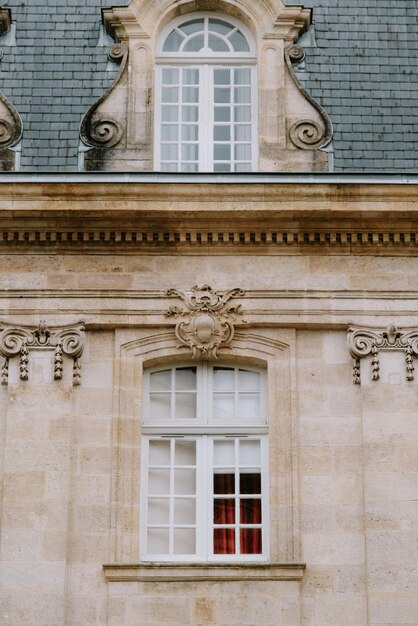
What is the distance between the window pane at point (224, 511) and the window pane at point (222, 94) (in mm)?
4728

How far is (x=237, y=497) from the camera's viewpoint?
16688 mm

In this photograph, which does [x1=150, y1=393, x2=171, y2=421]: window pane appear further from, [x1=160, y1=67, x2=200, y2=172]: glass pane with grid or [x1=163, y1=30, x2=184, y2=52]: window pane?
[x1=163, y1=30, x2=184, y2=52]: window pane

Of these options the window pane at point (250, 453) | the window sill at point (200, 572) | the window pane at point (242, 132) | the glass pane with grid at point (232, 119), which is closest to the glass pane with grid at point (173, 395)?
the window pane at point (250, 453)

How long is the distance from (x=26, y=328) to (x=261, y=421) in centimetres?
270

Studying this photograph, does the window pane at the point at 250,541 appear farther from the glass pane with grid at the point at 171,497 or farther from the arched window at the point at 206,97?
the arched window at the point at 206,97

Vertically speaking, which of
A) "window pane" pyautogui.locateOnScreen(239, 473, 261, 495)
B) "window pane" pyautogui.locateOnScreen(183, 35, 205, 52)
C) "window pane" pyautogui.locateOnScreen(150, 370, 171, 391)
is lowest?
"window pane" pyautogui.locateOnScreen(239, 473, 261, 495)

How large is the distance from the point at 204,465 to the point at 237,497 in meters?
0.50

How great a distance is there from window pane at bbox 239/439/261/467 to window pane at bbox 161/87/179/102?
4172mm

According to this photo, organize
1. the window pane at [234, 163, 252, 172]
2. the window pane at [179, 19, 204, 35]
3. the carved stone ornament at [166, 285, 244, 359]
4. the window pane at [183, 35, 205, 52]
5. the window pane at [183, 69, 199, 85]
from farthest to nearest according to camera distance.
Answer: the window pane at [179, 19, 204, 35] < the window pane at [183, 35, 205, 52] < the window pane at [183, 69, 199, 85] < the window pane at [234, 163, 252, 172] < the carved stone ornament at [166, 285, 244, 359]

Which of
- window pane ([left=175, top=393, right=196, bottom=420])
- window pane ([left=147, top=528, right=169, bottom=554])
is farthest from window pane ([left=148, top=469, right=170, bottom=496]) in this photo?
window pane ([left=175, top=393, right=196, bottom=420])

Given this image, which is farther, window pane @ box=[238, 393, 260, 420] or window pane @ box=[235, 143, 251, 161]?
window pane @ box=[235, 143, 251, 161]

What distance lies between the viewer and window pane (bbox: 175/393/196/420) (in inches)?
674

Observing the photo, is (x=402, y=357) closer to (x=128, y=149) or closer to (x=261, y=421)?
(x=261, y=421)

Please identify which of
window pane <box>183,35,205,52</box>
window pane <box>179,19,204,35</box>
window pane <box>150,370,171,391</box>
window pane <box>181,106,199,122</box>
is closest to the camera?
window pane <box>150,370,171,391</box>
